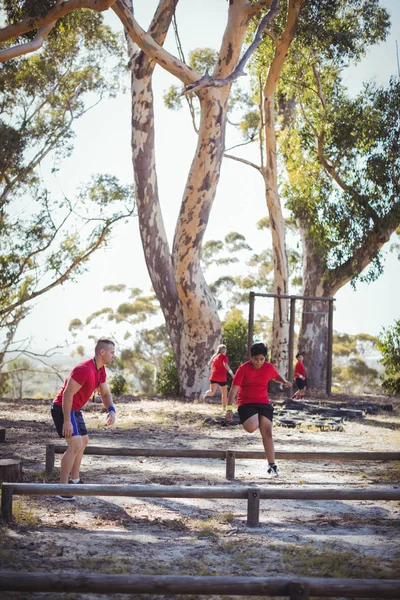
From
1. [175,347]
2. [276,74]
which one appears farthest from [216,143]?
[175,347]

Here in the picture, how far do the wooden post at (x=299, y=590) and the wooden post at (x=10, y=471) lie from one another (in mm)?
4197

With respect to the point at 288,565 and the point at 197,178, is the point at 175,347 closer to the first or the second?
the point at 197,178

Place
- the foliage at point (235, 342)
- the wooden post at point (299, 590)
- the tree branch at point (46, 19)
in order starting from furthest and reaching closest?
the foliage at point (235, 342), the tree branch at point (46, 19), the wooden post at point (299, 590)

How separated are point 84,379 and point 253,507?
2.07m

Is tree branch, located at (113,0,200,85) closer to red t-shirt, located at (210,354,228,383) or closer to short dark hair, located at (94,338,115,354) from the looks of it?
red t-shirt, located at (210,354,228,383)

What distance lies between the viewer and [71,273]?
3031cm

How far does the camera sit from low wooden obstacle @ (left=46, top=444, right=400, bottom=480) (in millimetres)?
8719

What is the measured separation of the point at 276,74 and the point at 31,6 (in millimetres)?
12554

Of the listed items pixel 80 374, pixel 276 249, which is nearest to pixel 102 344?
pixel 80 374

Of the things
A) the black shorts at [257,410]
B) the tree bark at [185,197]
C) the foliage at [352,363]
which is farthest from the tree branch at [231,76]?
the foliage at [352,363]

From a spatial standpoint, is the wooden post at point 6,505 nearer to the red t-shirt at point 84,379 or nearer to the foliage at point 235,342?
the red t-shirt at point 84,379

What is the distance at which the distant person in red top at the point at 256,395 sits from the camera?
8922 mm

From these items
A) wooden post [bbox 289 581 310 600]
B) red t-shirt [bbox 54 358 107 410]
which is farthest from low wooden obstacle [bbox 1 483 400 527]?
wooden post [bbox 289 581 310 600]

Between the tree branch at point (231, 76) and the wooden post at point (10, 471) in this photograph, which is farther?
the tree branch at point (231, 76)
